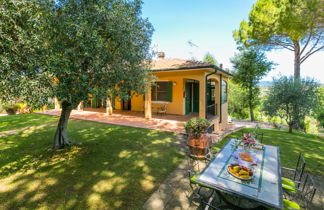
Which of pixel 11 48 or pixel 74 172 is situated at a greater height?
pixel 11 48

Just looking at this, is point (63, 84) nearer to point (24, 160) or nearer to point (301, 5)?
point (24, 160)

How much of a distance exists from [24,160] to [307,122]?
835 inches

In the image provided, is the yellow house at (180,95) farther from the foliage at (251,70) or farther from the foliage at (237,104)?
the foliage at (237,104)

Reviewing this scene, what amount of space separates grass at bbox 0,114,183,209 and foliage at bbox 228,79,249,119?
15.5 metres

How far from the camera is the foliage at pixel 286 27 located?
885cm

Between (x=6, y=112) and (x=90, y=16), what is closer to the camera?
(x=90, y=16)

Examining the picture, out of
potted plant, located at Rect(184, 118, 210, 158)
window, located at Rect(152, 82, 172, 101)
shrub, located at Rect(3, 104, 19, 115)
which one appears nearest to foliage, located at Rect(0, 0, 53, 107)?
potted plant, located at Rect(184, 118, 210, 158)

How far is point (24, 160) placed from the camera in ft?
14.6

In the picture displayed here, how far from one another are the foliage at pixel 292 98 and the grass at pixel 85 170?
889cm

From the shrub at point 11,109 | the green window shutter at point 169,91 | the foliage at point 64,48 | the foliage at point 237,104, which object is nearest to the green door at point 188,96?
the green window shutter at point 169,91

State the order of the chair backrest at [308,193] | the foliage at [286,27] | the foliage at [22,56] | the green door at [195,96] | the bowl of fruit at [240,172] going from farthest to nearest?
the green door at [195,96] → the foliage at [286,27] → the foliage at [22,56] → the bowl of fruit at [240,172] → the chair backrest at [308,193]

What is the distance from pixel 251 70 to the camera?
52.2ft

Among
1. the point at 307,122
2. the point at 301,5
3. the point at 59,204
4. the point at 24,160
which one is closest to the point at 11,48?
the point at 59,204

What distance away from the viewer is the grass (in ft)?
9.52
